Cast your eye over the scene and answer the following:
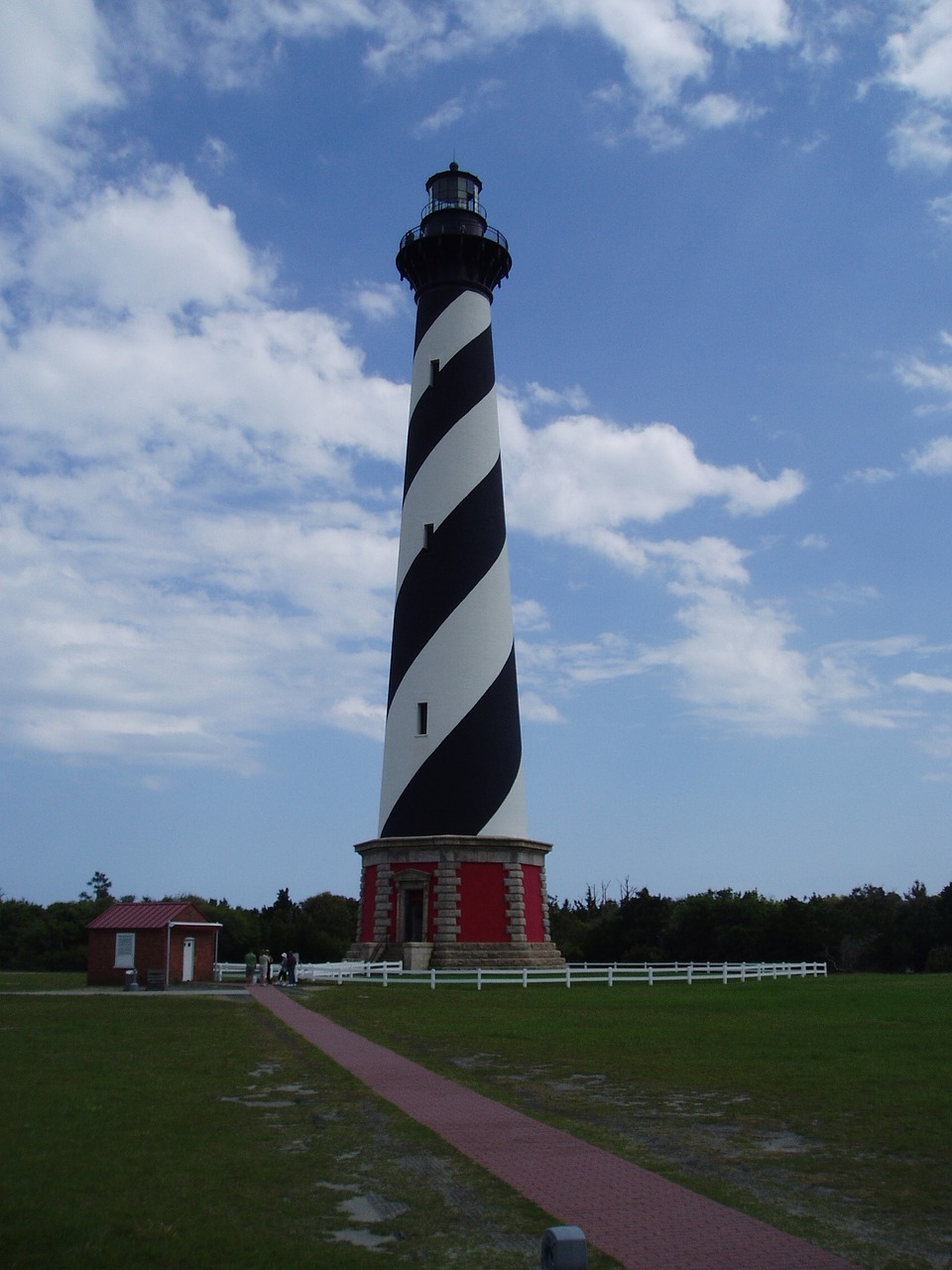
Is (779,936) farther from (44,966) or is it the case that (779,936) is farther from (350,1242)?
(350,1242)

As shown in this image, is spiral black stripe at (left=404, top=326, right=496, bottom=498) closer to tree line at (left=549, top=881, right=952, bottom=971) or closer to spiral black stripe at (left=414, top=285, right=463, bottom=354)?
spiral black stripe at (left=414, top=285, right=463, bottom=354)

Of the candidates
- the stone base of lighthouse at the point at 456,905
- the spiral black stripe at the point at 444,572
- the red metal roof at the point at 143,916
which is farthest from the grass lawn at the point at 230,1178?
the spiral black stripe at the point at 444,572

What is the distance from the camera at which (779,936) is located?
148 feet

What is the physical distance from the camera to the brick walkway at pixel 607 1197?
589 cm

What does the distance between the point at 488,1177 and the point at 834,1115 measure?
3964mm

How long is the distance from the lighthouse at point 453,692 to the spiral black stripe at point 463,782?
0.04 m

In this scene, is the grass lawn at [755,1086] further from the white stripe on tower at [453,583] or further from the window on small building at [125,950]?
the white stripe on tower at [453,583]

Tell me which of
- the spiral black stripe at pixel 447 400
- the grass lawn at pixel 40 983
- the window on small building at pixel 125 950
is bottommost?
the grass lawn at pixel 40 983

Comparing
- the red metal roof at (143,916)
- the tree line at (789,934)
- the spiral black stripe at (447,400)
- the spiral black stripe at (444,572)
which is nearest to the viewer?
the red metal roof at (143,916)

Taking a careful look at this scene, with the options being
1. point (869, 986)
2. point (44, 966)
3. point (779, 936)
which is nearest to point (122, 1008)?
point (869, 986)

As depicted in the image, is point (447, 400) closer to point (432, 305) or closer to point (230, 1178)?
point (432, 305)

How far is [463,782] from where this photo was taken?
3195cm

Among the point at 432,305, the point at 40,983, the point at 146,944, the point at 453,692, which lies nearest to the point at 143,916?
the point at 146,944

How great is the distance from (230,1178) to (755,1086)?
20.6 ft
